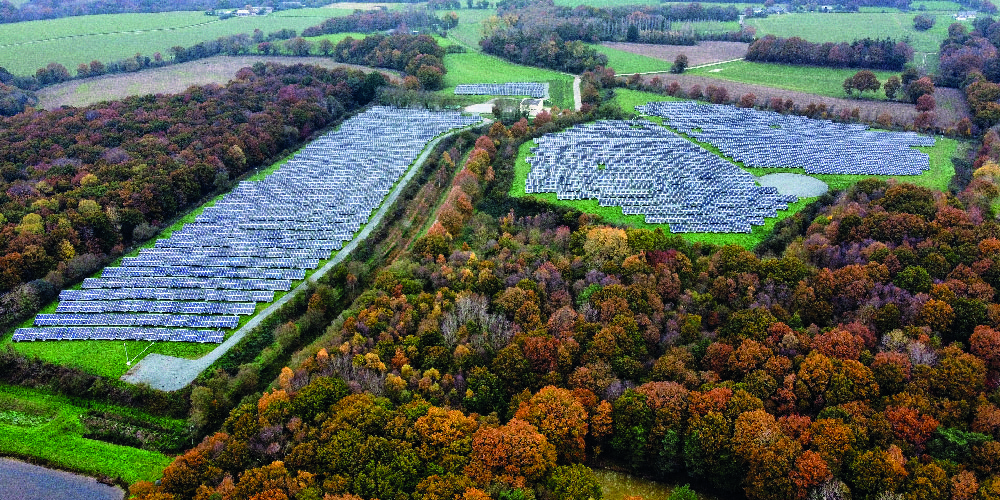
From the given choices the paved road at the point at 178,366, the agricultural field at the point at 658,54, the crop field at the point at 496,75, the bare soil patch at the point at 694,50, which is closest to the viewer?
the paved road at the point at 178,366

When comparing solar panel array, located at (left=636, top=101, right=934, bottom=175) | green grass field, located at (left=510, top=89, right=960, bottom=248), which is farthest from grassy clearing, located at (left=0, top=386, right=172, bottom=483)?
solar panel array, located at (left=636, top=101, right=934, bottom=175)

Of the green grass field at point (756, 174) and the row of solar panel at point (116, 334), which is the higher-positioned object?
the green grass field at point (756, 174)

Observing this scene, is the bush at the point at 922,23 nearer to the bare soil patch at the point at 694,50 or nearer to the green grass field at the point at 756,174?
the bare soil patch at the point at 694,50

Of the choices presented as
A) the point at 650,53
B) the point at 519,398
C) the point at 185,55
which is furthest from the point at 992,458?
the point at 185,55

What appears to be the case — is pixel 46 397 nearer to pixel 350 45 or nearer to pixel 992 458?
pixel 992 458

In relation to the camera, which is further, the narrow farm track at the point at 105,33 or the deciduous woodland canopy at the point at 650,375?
the narrow farm track at the point at 105,33

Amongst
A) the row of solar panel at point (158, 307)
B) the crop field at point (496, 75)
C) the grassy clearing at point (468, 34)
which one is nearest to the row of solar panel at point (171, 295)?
the row of solar panel at point (158, 307)

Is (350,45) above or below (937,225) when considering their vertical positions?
above
